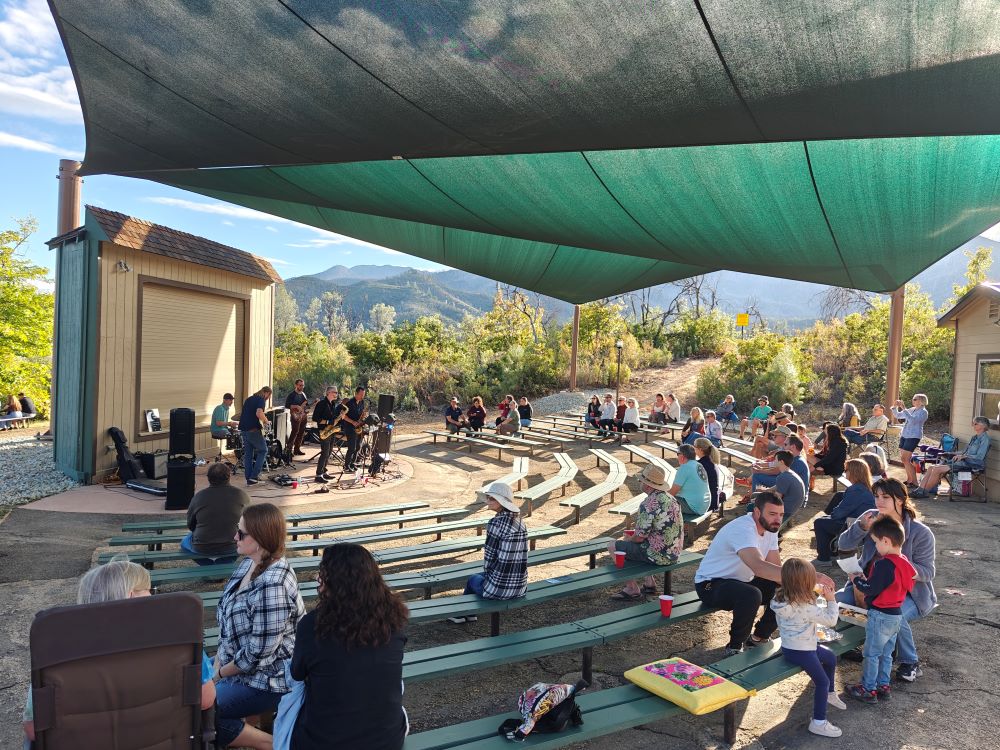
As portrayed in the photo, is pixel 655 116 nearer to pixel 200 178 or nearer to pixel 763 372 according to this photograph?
pixel 200 178

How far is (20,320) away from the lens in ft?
61.0

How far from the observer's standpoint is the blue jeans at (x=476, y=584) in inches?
180

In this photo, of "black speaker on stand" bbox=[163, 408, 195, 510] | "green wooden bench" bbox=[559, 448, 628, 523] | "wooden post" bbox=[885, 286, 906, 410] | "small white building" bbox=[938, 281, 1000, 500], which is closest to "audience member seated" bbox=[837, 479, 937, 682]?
"green wooden bench" bbox=[559, 448, 628, 523]

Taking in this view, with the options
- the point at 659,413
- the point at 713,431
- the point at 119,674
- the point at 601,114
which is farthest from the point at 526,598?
the point at 659,413

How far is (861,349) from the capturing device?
23.4 meters

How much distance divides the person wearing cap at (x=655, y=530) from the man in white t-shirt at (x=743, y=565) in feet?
2.32

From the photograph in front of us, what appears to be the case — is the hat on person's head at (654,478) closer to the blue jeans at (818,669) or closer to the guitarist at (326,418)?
the blue jeans at (818,669)

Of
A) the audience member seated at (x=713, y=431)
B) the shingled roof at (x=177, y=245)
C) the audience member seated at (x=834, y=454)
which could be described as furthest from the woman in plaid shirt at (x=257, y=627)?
the audience member seated at (x=713, y=431)

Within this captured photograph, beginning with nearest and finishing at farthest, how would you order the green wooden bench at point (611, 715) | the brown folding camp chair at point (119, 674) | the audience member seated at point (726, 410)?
the brown folding camp chair at point (119, 674) < the green wooden bench at point (611, 715) < the audience member seated at point (726, 410)

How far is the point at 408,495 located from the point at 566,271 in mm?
4288

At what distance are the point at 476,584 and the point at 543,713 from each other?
175cm

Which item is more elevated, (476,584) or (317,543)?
(476,584)

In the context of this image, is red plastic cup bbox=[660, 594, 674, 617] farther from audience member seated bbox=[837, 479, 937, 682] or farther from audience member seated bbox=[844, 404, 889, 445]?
audience member seated bbox=[844, 404, 889, 445]

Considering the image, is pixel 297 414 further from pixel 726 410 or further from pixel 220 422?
pixel 726 410
